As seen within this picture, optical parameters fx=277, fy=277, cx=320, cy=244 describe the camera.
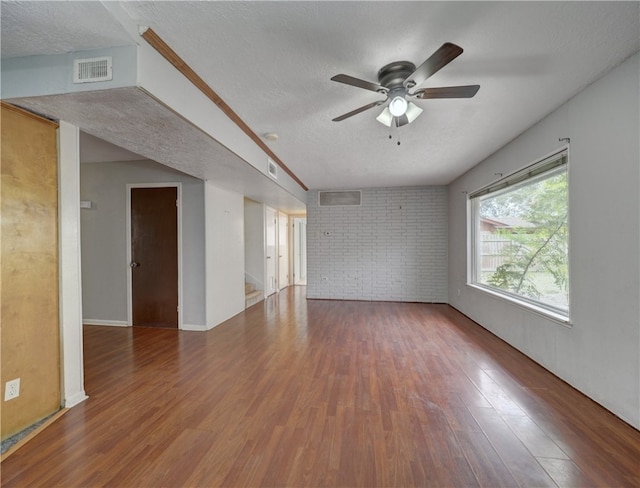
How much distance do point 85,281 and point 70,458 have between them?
357 centimetres

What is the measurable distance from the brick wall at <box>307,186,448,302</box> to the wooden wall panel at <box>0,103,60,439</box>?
4842 millimetres

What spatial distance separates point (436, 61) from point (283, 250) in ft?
22.5

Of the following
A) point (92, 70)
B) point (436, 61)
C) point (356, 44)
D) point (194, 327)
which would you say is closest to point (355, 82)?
point (356, 44)

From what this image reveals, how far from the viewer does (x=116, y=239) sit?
4.33 meters

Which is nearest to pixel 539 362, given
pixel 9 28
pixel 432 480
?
pixel 432 480

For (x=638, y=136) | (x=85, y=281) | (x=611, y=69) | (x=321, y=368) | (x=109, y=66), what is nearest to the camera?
(x=109, y=66)

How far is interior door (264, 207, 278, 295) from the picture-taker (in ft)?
21.8

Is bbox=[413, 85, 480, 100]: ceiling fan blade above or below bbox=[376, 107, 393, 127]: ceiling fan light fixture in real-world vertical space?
below

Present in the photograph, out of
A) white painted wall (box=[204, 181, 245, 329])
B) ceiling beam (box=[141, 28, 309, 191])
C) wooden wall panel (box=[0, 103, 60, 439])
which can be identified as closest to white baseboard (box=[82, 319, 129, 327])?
white painted wall (box=[204, 181, 245, 329])

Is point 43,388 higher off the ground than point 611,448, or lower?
higher

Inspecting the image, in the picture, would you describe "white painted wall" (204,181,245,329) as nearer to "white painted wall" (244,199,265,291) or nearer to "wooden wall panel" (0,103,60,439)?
"white painted wall" (244,199,265,291)

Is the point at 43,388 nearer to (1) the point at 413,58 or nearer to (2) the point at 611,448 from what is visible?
(1) the point at 413,58

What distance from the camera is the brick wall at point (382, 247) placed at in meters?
6.07

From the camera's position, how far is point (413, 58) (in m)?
1.84
